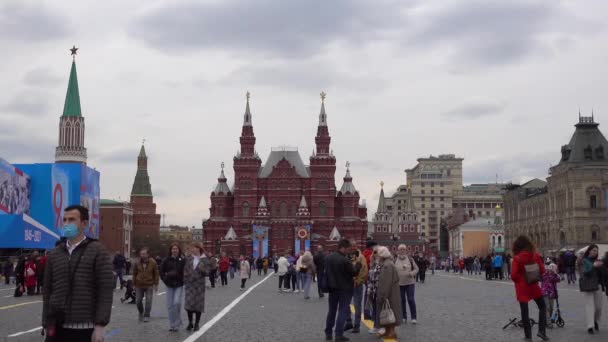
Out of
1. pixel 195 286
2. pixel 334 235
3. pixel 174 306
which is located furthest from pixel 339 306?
pixel 334 235

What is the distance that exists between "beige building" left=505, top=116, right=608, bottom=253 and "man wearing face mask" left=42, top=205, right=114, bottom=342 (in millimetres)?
71757

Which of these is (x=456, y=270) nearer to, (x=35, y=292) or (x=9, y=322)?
(x=35, y=292)

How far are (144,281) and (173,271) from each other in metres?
1.46

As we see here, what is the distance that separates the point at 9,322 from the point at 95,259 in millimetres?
10595

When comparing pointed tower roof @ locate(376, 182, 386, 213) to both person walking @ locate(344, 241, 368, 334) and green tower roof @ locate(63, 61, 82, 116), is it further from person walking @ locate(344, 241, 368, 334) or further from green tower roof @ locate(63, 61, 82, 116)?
person walking @ locate(344, 241, 368, 334)

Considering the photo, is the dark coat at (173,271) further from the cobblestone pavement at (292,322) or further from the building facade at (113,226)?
the building facade at (113,226)

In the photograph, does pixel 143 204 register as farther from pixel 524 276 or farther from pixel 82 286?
pixel 82 286

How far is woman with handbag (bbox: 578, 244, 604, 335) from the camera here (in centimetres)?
1366

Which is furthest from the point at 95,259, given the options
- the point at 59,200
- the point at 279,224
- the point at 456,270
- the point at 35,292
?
the point at 279,224

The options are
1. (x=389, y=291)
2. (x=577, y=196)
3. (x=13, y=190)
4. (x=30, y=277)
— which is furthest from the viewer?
(x=577, y=196)

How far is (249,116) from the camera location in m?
118

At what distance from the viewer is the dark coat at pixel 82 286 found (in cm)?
654

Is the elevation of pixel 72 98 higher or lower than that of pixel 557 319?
higher

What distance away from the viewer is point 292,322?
1579 centimetres
